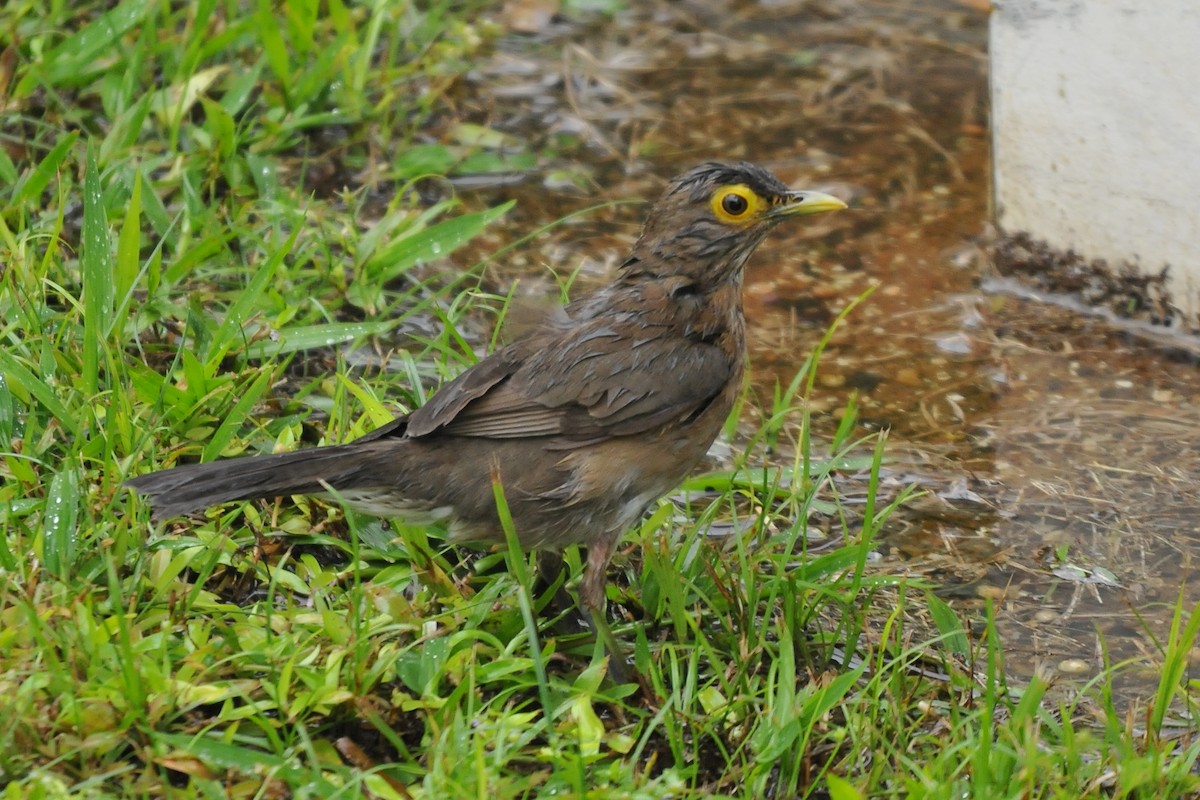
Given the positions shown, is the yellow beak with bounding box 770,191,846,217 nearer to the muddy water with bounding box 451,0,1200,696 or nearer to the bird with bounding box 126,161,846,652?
the bird with bounding box 126,161,846,652

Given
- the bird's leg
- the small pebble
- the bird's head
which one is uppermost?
the bird's head

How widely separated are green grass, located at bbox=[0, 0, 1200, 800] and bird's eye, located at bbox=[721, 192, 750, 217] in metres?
0.72

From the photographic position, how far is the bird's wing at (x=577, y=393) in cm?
434

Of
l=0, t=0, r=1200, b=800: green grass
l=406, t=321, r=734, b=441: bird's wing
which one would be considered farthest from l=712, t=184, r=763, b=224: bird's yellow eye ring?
l=0, t=0, r=1200, b=800: green grass

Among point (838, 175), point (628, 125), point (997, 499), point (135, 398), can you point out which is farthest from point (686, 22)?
point (135, 398)

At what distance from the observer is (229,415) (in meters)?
4.75

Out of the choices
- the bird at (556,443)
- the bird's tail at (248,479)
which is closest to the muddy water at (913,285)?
the bird at (556,443)

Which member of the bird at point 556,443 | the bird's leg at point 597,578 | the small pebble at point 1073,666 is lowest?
the small pebble at point 1073,666

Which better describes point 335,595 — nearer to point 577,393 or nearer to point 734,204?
point 577,393

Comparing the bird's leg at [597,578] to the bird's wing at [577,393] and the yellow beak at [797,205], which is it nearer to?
the bird's wing at [577,393]

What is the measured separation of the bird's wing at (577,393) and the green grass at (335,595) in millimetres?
392

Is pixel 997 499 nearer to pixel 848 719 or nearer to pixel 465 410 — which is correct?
pixel 848 719

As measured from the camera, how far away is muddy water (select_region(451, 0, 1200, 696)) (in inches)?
194

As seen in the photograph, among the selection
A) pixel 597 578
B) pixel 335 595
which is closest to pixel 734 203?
pixel 597 578
